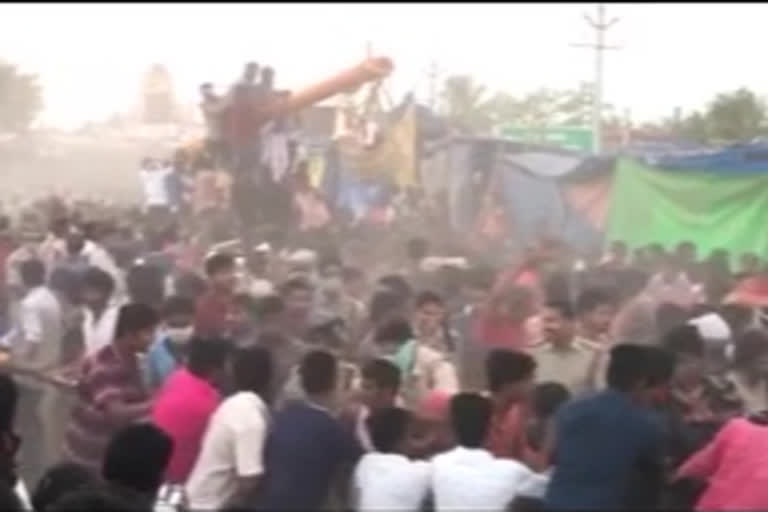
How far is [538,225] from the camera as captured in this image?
62.6 feet

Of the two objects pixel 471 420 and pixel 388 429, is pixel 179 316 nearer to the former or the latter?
pixel 388 429

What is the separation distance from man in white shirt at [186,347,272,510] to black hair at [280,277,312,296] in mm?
3068

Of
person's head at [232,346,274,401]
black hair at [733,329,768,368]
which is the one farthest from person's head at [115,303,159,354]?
black hair at [733,329,768,368]

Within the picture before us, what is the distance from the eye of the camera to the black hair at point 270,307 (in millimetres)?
9883

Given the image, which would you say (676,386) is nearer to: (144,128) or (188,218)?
(188,218)

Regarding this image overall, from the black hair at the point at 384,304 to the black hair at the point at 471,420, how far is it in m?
3.34

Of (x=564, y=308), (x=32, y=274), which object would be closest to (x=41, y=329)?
(x=32, y=274)

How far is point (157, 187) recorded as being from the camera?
23.9 meters

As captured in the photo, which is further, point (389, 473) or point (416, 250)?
point (416, 250)

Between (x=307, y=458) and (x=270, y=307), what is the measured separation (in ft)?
9.49

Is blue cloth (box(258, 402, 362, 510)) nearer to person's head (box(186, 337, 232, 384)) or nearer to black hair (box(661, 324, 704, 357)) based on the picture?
person's head (box(186, 337, 232, 384))

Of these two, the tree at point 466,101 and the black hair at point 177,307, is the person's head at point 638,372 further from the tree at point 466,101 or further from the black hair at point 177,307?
the tree at point 466,101

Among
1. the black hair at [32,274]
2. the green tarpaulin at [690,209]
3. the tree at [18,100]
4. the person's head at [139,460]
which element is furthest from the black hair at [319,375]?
the tree at [18,100]

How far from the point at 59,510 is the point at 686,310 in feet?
18.5
